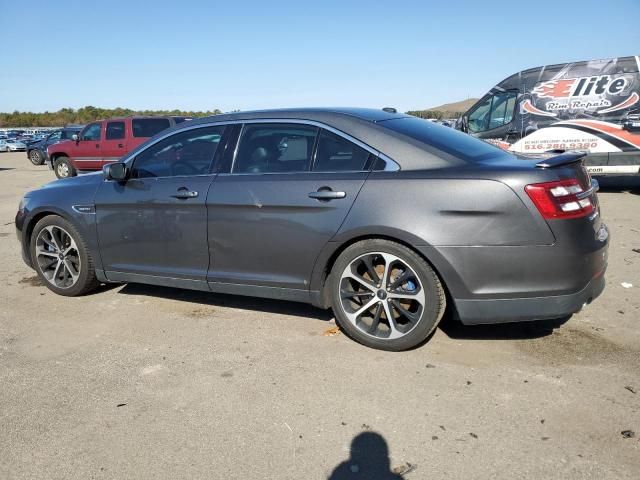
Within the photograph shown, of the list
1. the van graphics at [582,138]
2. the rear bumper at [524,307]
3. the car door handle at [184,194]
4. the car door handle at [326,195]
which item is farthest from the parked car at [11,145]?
the rear bumper at [524,307]

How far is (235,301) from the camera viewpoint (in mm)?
4707

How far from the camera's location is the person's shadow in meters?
2.36

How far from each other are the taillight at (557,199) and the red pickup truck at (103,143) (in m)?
13.9

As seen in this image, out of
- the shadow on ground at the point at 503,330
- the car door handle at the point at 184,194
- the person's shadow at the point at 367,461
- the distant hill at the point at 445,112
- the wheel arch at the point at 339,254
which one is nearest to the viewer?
the person's shadow at the point at 367,461

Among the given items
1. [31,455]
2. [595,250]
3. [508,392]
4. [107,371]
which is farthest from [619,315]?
[31,455]

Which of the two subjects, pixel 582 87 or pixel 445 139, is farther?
pixel 582 87

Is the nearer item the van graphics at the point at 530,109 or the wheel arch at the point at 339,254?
the wheel arch at the point at 339,254

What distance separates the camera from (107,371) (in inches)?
135

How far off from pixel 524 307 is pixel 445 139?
1.30 metres

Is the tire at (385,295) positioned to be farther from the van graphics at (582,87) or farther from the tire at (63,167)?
the tire at (63,167)

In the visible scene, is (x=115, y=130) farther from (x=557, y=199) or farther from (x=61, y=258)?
(x=557, y=199)

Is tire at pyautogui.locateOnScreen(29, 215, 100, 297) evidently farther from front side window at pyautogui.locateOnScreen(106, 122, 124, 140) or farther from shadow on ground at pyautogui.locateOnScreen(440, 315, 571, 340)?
front side window at pyautogui.locateOnScreen(106, 122, 124, 140)

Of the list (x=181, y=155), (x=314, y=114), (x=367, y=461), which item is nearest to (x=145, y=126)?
(x=181, y=155)

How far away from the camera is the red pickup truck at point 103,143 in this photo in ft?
52.8
